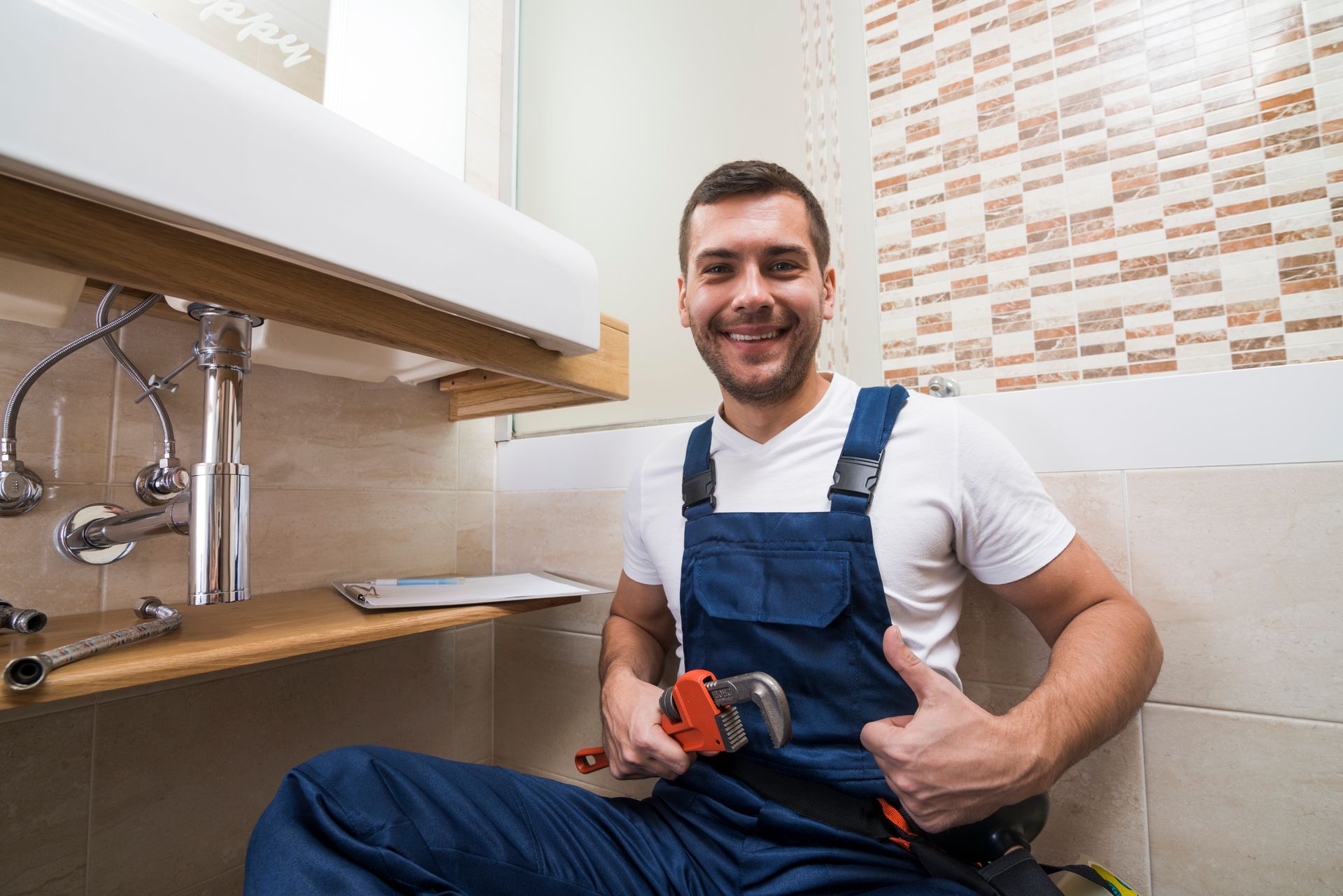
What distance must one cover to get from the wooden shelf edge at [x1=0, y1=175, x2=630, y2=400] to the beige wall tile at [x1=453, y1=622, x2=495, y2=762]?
0.70 meters

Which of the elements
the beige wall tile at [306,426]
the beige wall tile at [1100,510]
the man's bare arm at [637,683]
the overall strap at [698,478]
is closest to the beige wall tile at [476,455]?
the beige wall tile at [306,426]

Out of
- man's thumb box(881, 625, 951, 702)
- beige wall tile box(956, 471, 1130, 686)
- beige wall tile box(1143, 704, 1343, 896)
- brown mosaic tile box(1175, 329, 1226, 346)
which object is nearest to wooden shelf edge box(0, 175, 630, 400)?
man's thumb box(881, 625, 951, 702)

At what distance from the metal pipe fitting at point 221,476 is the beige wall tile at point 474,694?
2.28 ft

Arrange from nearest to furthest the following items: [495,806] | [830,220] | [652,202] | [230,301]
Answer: [230,301] < [495,806] < [830,220] < [652,202]

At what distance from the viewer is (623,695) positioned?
0.82m

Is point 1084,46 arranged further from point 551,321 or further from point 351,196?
point 351,196

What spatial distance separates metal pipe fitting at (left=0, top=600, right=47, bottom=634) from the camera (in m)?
0.61

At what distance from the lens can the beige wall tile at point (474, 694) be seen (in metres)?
1.27

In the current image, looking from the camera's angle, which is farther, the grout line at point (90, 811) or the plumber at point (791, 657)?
the grout line at point (90, 811)

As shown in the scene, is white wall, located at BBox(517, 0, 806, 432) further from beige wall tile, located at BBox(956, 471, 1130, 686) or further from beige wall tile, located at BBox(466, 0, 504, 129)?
beige wall tile, located at BBox(956, 471, 1130, 686)

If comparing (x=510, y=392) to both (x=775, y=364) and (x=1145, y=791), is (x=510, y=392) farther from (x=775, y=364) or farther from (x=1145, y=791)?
A: (x=1145, y=791)

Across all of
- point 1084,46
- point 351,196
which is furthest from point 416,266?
point 1084,46

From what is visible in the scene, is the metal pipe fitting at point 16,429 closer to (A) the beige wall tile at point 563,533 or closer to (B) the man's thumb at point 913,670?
(A) the beige wall tile at point 563,533

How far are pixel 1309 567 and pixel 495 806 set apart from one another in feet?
2.99
